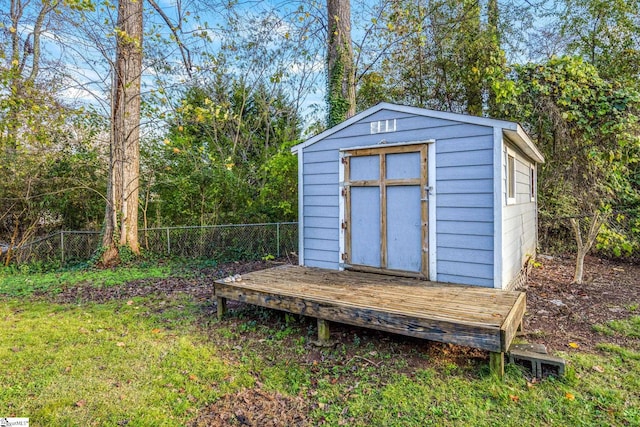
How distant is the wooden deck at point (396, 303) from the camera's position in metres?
2.82

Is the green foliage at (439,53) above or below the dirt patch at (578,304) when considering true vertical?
above

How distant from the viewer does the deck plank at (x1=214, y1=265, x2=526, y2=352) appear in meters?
2.82

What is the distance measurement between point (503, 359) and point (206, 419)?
2.25 m

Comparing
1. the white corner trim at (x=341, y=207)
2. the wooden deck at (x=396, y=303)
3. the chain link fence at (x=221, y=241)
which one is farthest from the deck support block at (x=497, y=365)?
the chain link fence at (x=221, y=241)

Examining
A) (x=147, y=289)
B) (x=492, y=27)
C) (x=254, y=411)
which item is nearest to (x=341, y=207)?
(x=254, y=411)

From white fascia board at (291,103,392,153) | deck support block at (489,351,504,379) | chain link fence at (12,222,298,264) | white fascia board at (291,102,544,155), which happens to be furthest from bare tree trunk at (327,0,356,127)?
deck support block at (489,351,504,379)

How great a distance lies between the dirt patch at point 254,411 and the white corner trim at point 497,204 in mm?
2529

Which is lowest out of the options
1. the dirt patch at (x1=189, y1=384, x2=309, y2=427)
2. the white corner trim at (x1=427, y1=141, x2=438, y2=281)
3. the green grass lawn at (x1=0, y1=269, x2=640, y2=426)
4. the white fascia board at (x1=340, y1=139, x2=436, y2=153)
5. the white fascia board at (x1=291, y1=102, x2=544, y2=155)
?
the dirt patch at (x1=189, y1=384, x2=309, y2=427)

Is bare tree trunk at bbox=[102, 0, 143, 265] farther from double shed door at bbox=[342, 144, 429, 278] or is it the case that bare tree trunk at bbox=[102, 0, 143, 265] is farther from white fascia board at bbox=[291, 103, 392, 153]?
double shed door at bbox=[342, 144, 429, 278]

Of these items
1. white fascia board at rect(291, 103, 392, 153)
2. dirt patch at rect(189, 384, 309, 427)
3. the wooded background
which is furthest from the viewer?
the wooded background

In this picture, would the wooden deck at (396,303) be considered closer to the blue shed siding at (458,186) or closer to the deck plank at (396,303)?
the deck plank at (396,303)

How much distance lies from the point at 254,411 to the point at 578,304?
450cm

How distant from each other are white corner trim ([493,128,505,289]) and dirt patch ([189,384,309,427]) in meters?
2.53

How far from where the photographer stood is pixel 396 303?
3.39 m
